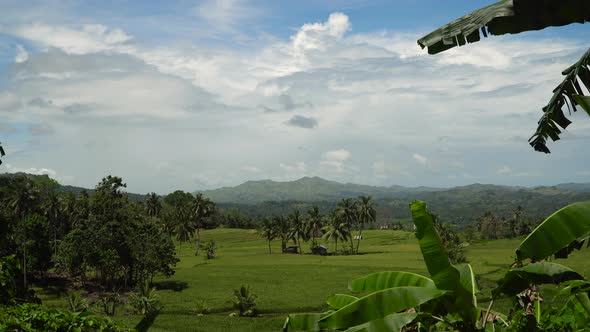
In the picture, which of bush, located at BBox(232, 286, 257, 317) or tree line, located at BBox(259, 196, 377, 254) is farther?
tree line, located at BBox(259, 196, 377, 254)

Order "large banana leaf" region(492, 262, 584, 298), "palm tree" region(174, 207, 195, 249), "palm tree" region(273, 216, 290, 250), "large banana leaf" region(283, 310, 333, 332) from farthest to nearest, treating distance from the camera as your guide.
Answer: "palm tree" region(273, 216, 290, 250) < "palm tree" region(174, 207, 195, 249) < "large banana leaf" region(283, 310, 333, 332) < "large banana leaf" region(492, 262, 584, 298)

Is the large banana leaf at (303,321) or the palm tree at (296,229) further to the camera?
the palm tree at (296,229)

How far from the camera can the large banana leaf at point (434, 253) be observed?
496 centimetres

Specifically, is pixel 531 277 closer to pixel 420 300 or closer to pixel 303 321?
pixel 420 300

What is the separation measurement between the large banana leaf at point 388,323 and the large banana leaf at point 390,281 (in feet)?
1.91

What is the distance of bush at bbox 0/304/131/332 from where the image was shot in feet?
16.5

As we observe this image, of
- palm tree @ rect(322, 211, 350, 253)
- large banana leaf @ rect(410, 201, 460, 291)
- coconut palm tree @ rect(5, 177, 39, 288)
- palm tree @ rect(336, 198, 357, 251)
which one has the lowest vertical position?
palm tree @ rect(322, 211, 350, 253)

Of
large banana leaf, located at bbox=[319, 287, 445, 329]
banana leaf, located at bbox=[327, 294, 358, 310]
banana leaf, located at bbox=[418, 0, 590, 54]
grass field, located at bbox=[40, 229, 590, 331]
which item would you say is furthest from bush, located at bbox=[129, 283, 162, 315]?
banana leaf, located at bbox=[418, 0, 590, 54]

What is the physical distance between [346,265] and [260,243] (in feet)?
137

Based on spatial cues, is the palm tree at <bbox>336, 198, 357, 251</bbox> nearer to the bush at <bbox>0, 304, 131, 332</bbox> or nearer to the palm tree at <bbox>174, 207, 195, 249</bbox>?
the palm tree at <bbox>174, 207, 195, 249</bbox>

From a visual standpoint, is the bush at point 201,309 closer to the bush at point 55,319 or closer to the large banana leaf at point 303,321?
the large banana leaf at point 303,321

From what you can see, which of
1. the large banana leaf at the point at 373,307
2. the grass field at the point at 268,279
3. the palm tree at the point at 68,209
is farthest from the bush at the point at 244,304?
the palm tree at the point at 68,209

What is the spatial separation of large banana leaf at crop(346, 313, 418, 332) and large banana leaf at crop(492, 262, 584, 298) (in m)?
1.20

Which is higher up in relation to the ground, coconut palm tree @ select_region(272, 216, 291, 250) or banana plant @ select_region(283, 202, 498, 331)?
banana plant @ select_region(283, 202, 498, 331)
